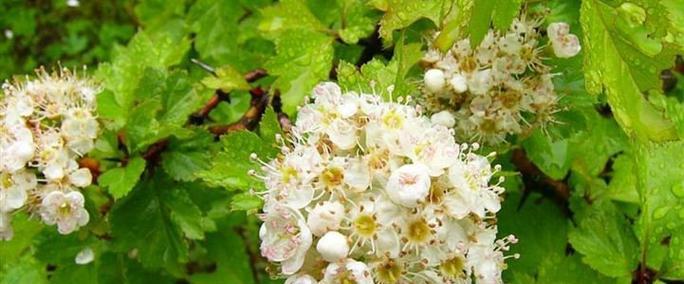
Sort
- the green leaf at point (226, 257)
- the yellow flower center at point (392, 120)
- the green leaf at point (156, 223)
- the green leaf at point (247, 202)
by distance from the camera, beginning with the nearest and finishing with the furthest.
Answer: the yellow flower center at point (392, 120) < the green leaf at point (247, 202) < the green leaf at point (156, 223) < the green leaf at point (226, 257)

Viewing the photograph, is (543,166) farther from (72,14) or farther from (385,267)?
(72,14)

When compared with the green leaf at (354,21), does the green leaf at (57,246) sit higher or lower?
lower

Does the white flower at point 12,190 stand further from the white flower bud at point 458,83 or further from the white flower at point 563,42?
the white flower at point 563,42

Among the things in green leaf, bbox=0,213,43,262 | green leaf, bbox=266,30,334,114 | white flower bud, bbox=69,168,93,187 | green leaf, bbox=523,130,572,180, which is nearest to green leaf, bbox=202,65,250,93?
green leaf, bbox=266,30,334,114

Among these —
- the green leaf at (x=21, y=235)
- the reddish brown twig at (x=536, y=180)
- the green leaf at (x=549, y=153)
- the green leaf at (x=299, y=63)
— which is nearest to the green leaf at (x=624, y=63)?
the green leaf at (x=549, y=153)

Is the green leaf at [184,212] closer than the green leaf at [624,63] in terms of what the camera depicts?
No

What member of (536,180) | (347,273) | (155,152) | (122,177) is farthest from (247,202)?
(536,180)

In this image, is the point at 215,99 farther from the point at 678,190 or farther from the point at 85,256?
the point at 678,190
